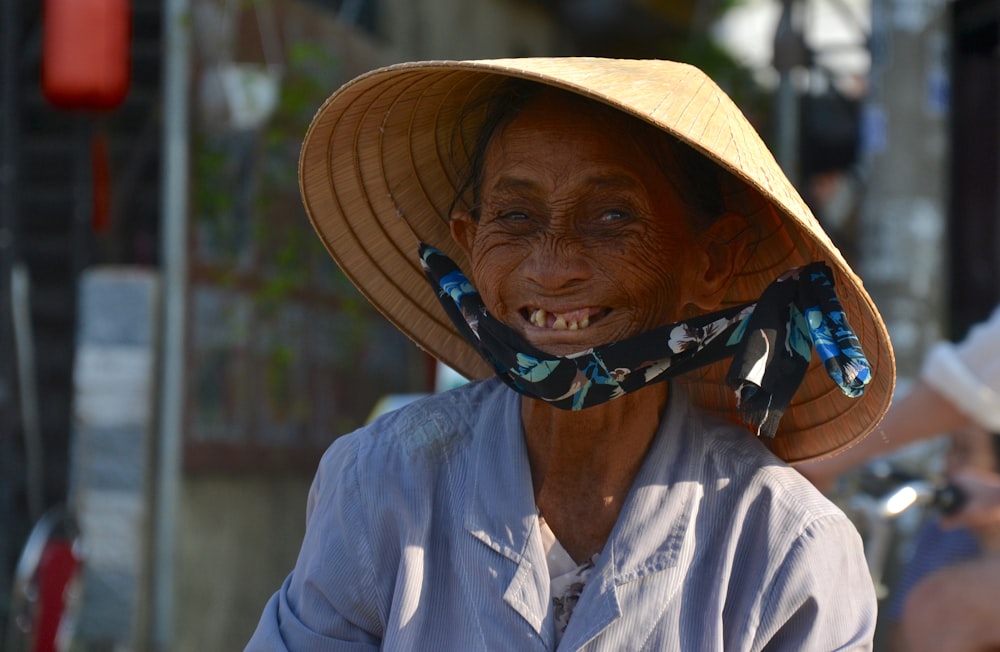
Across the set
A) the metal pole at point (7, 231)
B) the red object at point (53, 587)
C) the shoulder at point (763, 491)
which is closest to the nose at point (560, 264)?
the shoulder at point (763, 491)

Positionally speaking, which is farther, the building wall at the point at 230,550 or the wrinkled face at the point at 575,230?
the building wall at the point at 230,550

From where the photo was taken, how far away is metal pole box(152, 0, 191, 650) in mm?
6316

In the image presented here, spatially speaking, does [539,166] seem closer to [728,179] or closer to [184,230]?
[728,179]

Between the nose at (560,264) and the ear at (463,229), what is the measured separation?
0.80 feet

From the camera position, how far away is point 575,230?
1954 millimetres

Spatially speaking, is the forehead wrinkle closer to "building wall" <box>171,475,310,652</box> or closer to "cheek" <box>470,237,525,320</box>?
"cheek" <box>470,237,525,320</box>

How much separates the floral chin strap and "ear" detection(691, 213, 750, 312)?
0.12m

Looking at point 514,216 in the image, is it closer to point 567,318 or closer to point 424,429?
point 567,318

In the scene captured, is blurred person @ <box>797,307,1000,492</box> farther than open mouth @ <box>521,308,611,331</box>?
Yes

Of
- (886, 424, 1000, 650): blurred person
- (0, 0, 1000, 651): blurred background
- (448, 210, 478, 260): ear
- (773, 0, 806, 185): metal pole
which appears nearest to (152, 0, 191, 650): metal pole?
(0, 0, 1000, 651): blurred background

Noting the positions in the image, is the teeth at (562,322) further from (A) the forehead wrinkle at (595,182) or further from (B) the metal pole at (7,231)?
(B) the metal pole at (7,231)

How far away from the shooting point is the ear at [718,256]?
6.97ft

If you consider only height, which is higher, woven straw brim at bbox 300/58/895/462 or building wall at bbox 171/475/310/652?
woven straw brim at bbox 300/58/895/462

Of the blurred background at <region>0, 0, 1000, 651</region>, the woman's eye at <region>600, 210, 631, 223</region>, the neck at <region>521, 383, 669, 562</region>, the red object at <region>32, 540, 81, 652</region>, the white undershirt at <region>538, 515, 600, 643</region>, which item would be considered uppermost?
the woman's eye at <region>600, 210, 631, 223</region>
